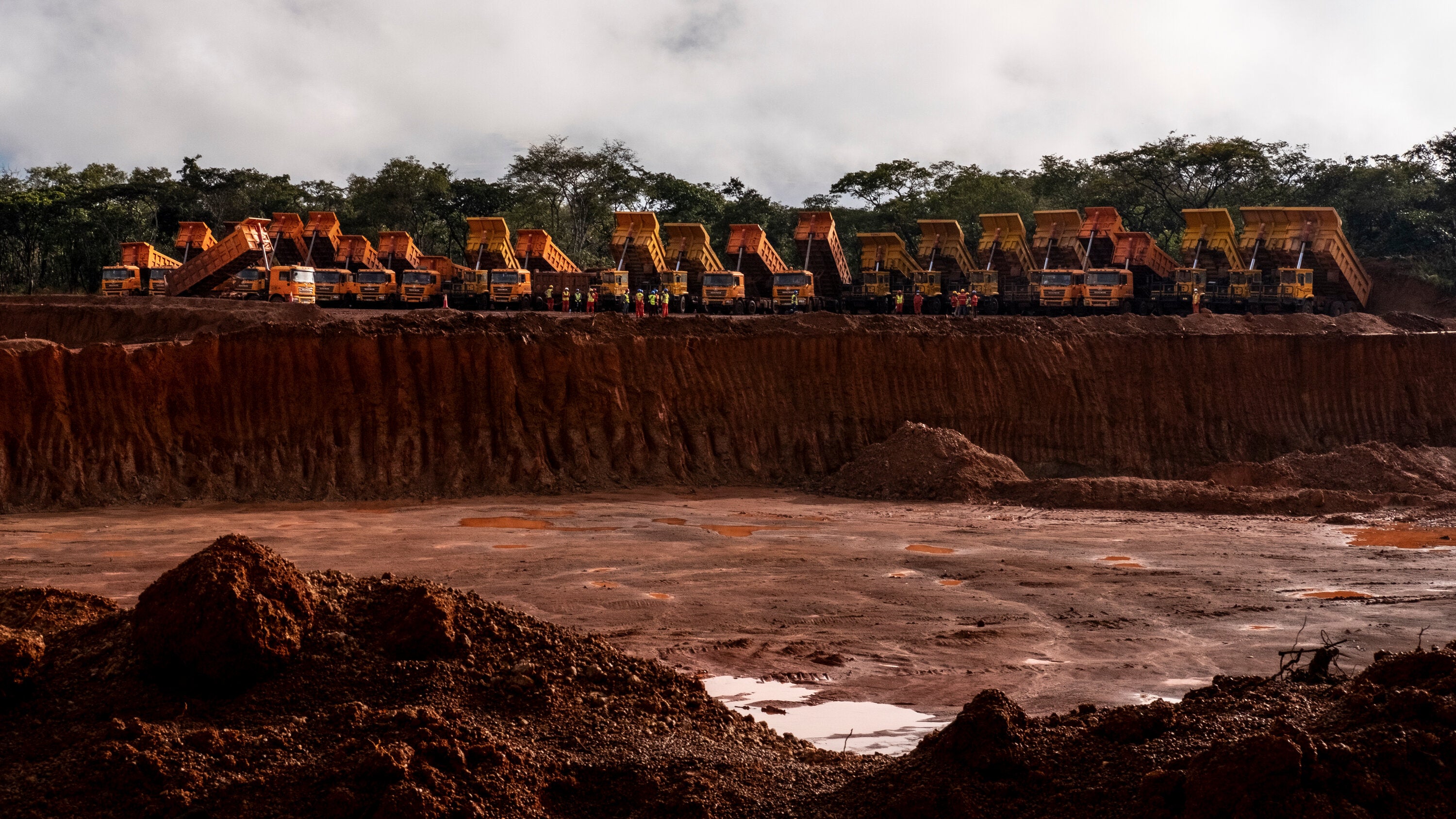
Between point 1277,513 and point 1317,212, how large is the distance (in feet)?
72.9

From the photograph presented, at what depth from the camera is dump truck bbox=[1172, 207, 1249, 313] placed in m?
38.1

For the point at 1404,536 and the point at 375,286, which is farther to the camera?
the point at 375,286

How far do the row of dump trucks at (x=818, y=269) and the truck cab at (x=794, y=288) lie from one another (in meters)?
0.05

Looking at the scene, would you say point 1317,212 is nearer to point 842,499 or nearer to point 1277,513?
point 1277,513

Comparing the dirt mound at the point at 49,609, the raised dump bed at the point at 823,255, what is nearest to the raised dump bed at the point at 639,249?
the raised dump bed at the point at 823,255

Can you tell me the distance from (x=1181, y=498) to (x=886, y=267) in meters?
23.5

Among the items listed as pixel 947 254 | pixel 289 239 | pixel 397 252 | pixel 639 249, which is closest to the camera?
pixel 639 249

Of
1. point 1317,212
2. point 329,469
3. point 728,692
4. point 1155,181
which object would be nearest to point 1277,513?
point 728,692

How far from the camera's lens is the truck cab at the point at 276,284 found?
38094 millimetres

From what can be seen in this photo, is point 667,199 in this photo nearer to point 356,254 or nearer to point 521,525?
point 356,254

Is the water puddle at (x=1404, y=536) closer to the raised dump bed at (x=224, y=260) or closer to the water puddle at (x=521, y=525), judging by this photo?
the water puddle at (x=521, y=525)

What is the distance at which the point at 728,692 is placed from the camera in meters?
9.80

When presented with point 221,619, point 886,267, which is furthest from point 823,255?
point 221,619

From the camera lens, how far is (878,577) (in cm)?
1476
